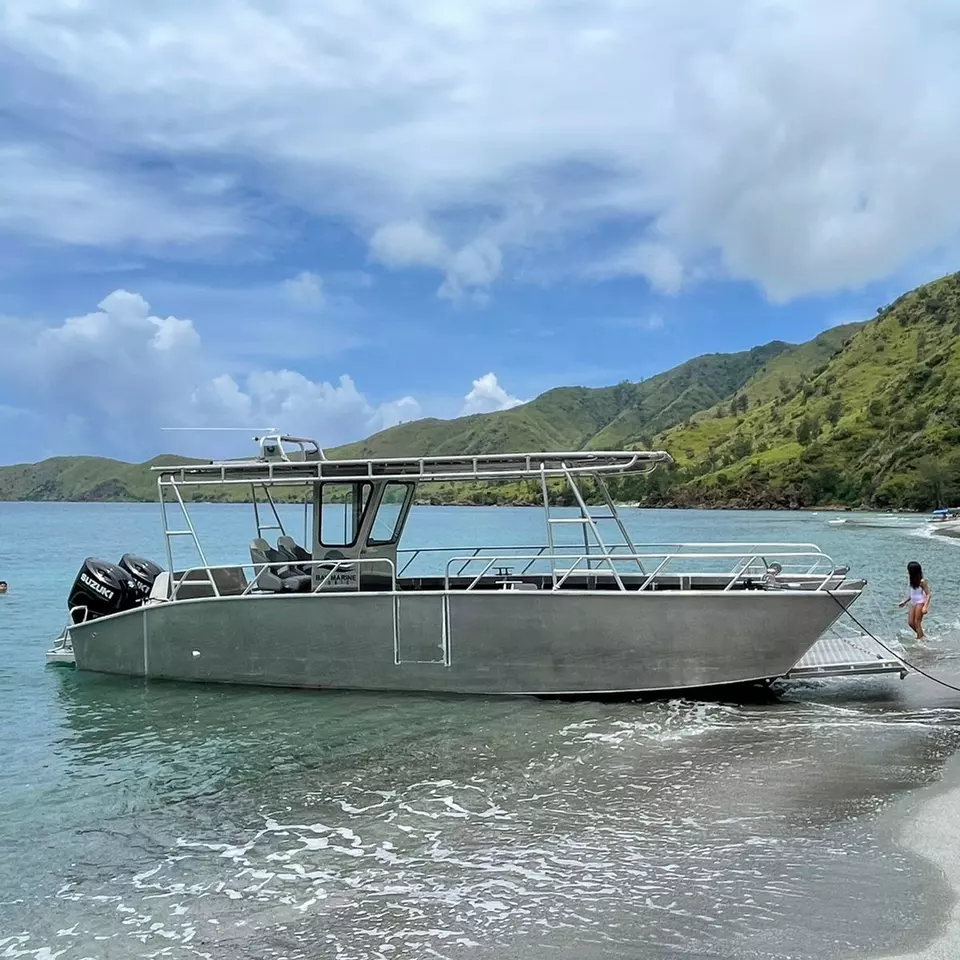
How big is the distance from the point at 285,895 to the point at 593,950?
2566 millimetres

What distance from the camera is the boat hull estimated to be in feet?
40.5

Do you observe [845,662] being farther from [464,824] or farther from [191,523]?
[191,523]

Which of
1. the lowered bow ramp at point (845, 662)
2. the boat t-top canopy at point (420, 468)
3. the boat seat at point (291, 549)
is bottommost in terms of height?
the lowered bow ramp at point (845, 662)

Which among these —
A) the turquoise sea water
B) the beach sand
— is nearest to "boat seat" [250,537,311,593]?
the turquoise sea water

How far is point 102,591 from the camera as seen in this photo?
15.9 meters

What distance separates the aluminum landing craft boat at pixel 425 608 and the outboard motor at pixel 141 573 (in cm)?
25

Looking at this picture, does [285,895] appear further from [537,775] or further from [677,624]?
[677,624]

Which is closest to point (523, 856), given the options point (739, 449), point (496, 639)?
point (496, 639)

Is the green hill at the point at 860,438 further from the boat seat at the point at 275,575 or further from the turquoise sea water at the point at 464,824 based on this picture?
the turquoise sea water at the point at 464,824

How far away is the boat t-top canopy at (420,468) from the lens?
12.9 meters

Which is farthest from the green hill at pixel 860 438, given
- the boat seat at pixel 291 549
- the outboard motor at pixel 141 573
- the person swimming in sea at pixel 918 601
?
the boat seat at pixel 291 549

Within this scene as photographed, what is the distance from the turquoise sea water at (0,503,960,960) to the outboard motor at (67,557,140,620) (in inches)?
56.1

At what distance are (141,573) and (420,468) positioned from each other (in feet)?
20.6

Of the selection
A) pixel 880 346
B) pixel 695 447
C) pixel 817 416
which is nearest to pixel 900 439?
pixel 817 416
